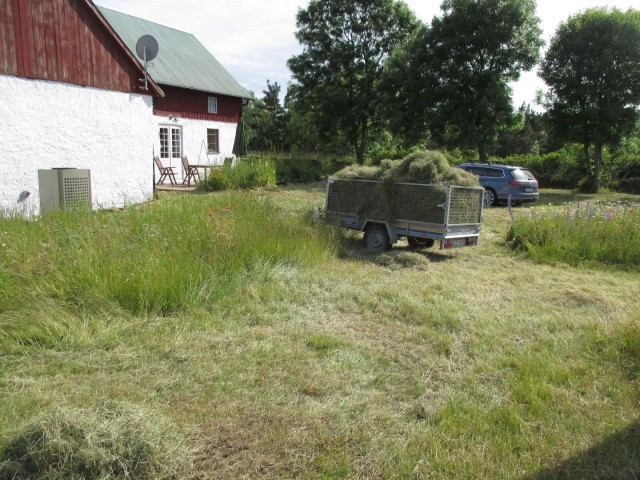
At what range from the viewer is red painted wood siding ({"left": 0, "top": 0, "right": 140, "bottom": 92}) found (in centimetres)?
1128

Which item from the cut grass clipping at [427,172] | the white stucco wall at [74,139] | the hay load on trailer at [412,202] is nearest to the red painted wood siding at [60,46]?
the white stucco wall at [74,139]

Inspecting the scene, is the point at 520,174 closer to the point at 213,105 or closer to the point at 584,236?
the point at 584,236

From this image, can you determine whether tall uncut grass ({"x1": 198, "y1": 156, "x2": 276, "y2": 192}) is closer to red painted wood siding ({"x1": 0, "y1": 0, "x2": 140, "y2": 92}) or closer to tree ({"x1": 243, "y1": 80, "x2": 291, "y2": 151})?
red painted wood siding ({"x1": 0, "y1": 0, "x2": 140, "y2": 92})

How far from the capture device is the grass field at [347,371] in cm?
304

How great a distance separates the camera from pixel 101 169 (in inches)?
543

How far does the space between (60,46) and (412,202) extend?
9.83 m

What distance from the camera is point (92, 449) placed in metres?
2.68

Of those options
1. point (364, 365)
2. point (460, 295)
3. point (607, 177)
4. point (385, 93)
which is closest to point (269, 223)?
point (460, 295)

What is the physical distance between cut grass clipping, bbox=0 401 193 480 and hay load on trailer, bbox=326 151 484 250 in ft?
21.8

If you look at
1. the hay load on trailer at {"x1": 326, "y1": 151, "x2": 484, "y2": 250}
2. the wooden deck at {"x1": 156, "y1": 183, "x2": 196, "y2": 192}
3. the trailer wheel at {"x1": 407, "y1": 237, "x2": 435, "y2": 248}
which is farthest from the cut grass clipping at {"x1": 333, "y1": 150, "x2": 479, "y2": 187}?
the wooden deck at {"x1": 156, "y1": 183, "x2": 196, "y2": 192}

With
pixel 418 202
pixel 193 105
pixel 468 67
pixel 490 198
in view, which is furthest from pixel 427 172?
pixel 193 105

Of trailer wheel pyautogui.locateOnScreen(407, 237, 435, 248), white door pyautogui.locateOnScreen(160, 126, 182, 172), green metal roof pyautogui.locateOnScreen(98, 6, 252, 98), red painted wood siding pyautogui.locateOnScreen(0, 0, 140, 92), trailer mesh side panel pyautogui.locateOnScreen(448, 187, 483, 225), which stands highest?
green metal roof pyautogui.locateOnScreen(98, 6, 252, 98)

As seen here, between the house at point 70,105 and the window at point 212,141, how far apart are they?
9946 mm

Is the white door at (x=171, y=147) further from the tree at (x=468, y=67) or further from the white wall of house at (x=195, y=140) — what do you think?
the tree at (x=468, y=67)
